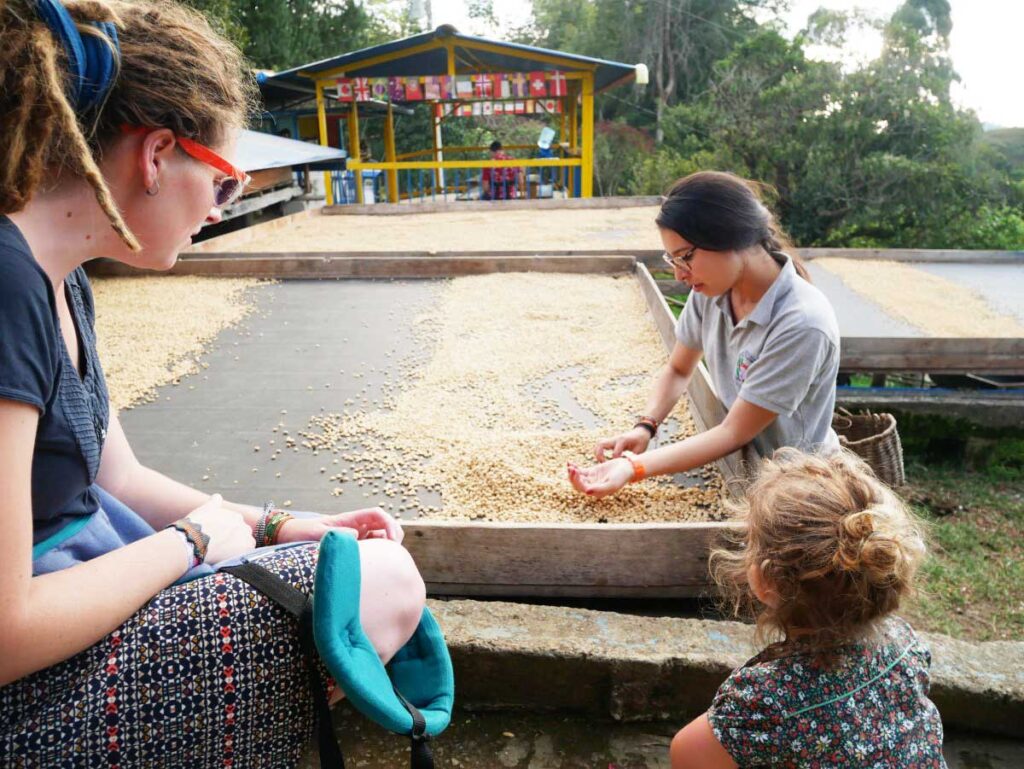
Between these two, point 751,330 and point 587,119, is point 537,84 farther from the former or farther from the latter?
point 751,330

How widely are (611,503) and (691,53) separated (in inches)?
1063

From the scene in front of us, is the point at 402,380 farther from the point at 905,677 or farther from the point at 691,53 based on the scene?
the point at 691,53

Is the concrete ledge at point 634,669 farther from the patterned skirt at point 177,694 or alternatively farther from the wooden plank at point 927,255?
the wooden plank at point 927,255

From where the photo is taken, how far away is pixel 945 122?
13062 mm

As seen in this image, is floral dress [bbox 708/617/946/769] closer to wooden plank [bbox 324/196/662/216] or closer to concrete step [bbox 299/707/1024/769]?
concrete step [bbox 299/707/1024/769]

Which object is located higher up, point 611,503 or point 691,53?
point 691,53

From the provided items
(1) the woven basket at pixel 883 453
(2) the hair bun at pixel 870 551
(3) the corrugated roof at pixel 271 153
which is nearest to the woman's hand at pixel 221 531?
(2) the hair bun at pixel 870 551

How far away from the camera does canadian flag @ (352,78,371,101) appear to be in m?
13.2

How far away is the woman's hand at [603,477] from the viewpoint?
2428 millimetres

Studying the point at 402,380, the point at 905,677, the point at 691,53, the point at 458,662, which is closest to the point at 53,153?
the point at 458,662

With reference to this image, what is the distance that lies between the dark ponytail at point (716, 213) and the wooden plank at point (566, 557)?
827 mm

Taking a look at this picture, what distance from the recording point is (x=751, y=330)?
8.07 feet

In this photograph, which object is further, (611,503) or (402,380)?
(402,380)

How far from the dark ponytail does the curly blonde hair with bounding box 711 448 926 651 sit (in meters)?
1.10
